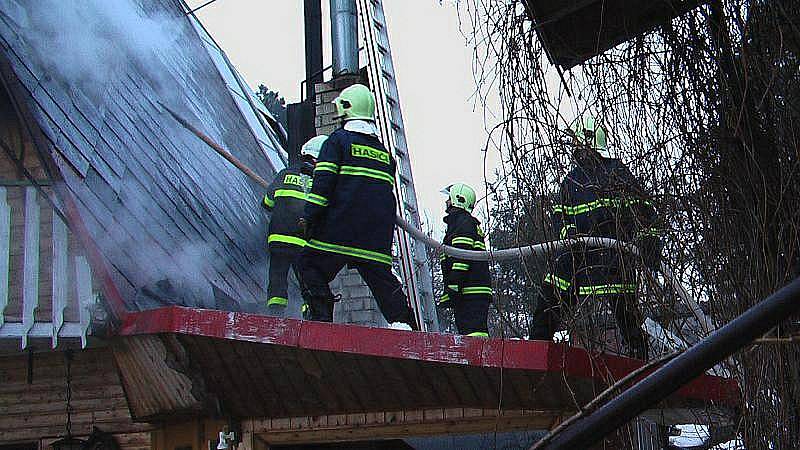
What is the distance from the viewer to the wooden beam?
5090 mm

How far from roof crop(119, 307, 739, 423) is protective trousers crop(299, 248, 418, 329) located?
488mm

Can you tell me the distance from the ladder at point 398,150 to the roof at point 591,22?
13.6 ft

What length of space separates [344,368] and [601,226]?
212cm

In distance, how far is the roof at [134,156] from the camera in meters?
5.92

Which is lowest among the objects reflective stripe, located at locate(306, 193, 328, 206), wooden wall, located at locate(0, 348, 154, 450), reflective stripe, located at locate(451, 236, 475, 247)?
wooden wall, located at locate(0, 348, 154, 450)

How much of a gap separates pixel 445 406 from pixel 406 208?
3.01m

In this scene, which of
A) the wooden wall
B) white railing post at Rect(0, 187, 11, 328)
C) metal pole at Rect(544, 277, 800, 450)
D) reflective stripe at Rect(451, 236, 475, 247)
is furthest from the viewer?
reflective stripe at Rect(451, 236, 475, 247)

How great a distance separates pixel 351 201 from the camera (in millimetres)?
5605

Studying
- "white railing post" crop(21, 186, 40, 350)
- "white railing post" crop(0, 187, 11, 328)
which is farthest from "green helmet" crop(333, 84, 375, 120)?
"white railing post" crop(0, 187, 11, 328)

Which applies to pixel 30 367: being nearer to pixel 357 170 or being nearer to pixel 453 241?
pixel 357 170

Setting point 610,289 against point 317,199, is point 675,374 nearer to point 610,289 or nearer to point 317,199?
point 610,289

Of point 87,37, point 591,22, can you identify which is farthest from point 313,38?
point 591,22

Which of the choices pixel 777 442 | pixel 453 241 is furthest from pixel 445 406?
pixel 777 442

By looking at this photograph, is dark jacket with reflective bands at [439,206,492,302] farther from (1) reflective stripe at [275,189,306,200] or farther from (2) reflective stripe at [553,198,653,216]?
(2) reflective stripe at [553,198,653,216]
